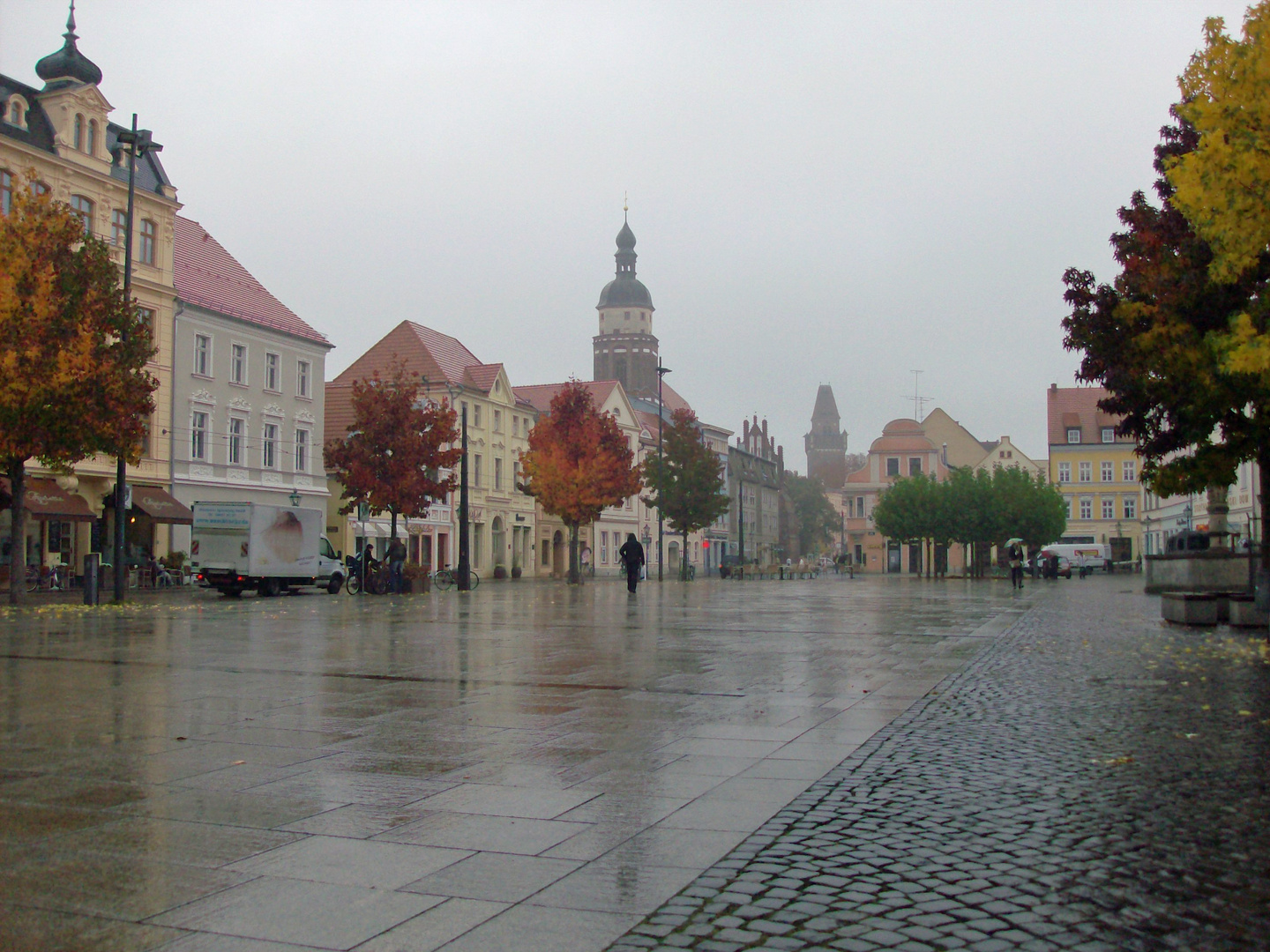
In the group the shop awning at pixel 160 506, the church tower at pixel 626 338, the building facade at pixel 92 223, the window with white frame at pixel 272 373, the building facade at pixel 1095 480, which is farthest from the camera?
the church tower at pixel 626 338

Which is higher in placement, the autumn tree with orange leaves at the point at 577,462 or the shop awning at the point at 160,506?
the autumn tree with orange leaves at the point at 577,462

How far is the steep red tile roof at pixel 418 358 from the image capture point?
213 feet

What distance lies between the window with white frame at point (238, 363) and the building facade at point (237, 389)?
4cm

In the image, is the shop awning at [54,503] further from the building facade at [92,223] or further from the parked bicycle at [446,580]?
the parked bicycle at [446,580]

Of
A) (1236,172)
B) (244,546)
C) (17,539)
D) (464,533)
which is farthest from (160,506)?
(1236,172)

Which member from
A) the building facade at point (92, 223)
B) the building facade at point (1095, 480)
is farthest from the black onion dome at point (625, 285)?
the building facade at point (92, 223)

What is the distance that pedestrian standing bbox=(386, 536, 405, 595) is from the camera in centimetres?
3694

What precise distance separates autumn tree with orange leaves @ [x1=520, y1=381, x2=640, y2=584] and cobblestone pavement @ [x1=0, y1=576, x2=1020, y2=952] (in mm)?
39228

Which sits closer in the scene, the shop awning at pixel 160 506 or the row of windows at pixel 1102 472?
the shop awning at pixel 160 506

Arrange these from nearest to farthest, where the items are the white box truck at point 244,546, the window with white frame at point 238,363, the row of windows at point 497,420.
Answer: the white box truck at point 244,546 < the window with white frame at point 238,363 < the row of windows at point 497,420

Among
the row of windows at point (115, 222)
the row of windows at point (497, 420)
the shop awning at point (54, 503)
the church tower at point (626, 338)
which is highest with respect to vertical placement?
the church tower at point (626, 338)

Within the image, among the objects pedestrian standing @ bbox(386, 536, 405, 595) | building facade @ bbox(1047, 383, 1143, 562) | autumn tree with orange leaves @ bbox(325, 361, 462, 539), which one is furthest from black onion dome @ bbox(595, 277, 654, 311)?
pedestrian standing @ bbox(386, 536, 405, 595)

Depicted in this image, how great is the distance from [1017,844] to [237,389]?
46.4 meters

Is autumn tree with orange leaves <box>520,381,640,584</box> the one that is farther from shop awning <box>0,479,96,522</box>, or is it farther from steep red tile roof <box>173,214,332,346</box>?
shop awning <box>0,479,96,522</box>
